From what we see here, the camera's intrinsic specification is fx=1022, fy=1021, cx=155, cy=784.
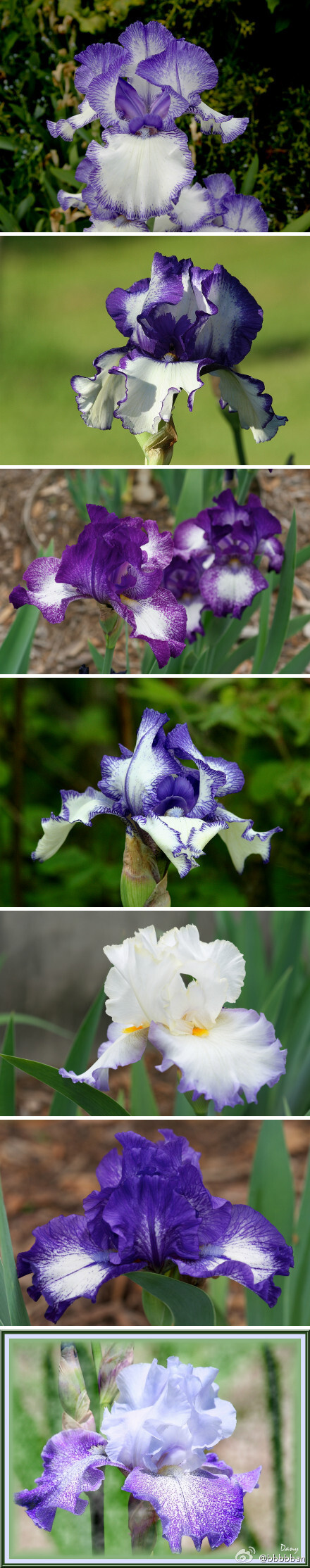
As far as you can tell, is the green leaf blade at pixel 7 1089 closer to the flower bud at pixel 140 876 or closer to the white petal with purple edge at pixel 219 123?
the flower bud at pixel 140 876

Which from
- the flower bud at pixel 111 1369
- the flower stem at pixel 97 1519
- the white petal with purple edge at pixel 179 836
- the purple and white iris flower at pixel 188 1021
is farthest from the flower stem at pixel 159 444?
the flower stem at pixel 97 1519

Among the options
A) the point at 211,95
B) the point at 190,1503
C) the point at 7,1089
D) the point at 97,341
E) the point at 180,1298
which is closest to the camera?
the point at 190,1503

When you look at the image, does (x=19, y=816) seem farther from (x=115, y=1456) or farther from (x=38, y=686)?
(x=115, y=1456)

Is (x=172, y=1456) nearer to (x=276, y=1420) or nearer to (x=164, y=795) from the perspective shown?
(x=276, y=1420)

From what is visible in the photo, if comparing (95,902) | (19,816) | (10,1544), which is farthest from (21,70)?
(10,1544)

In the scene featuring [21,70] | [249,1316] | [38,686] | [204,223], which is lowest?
[249,1316]

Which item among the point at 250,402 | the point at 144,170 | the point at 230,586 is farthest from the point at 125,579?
the point at 230,586

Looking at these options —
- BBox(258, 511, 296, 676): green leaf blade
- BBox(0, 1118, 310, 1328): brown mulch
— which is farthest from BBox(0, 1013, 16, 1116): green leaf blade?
BBox(258, 511, 296, 676): green leaf blade

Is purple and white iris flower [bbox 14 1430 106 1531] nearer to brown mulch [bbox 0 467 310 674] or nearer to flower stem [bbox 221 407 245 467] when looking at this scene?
brown mulch [bbox 0 467 310 674]
